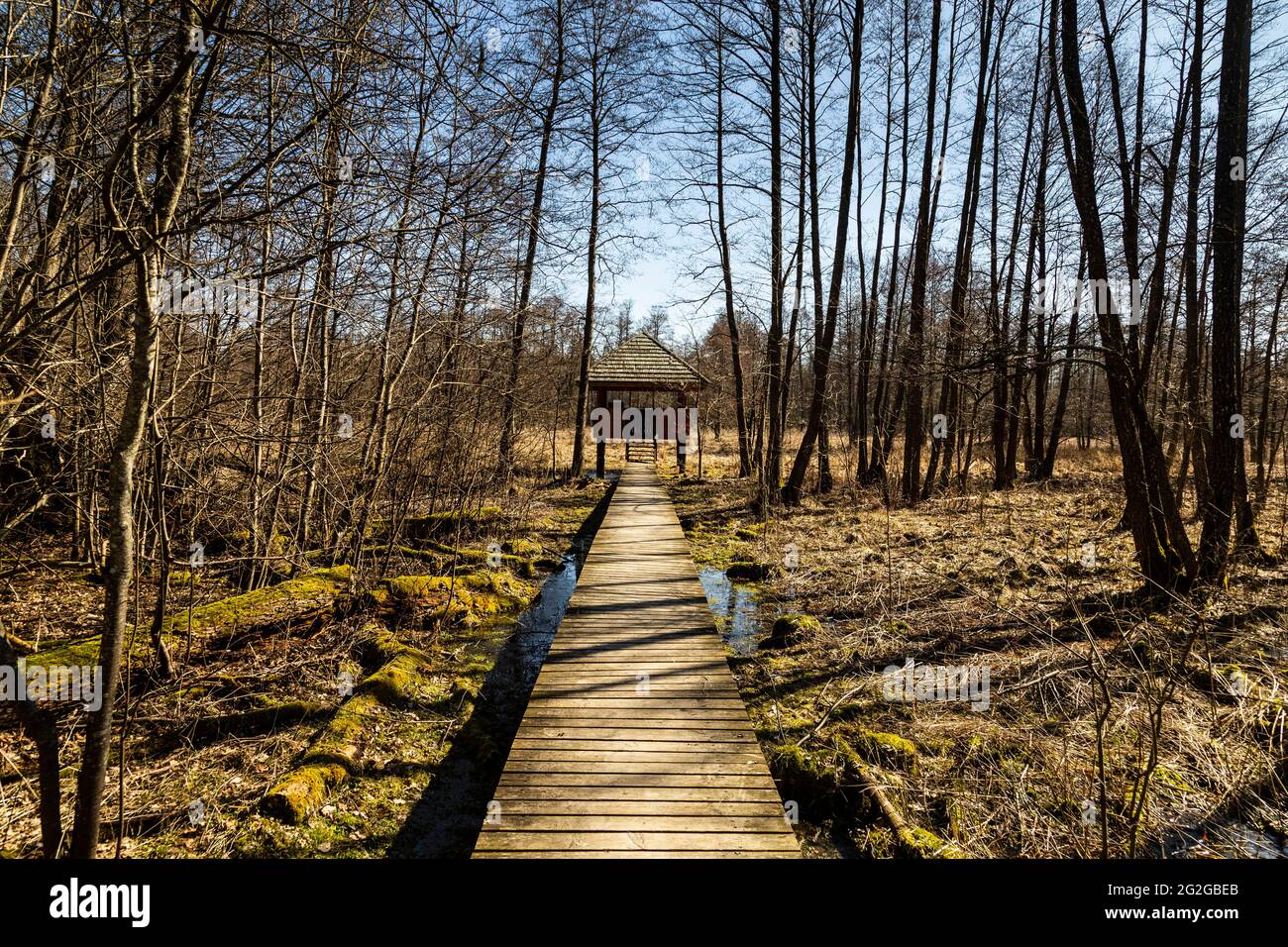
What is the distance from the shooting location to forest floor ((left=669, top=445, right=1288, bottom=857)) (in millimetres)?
3412

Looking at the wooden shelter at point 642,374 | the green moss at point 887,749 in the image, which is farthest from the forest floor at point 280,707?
the wooden shelter at point 642,374

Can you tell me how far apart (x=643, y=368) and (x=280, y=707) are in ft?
50.3

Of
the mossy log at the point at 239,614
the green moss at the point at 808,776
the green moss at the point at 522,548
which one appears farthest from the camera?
the green moss at the point at 522,548

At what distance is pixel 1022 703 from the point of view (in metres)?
4.57

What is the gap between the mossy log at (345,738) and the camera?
362cm

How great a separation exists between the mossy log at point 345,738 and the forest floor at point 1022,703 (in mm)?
2922

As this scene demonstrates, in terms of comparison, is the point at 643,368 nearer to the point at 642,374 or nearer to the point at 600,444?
the point at 642,374

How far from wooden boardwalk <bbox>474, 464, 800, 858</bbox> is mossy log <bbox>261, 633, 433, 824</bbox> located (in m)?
1.18

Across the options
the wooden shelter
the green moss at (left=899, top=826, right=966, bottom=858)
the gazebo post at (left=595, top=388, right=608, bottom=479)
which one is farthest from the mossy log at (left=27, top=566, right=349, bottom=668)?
the wooden shelter

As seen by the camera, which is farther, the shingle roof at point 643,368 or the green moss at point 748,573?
the shingle roof at point 643,368

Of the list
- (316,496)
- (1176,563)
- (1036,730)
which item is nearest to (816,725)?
(1036,730)

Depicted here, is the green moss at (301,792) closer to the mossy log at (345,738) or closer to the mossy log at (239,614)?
the mossy log at (345,738)
